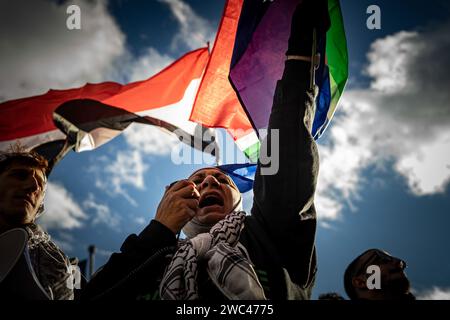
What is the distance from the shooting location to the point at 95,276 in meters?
1.97

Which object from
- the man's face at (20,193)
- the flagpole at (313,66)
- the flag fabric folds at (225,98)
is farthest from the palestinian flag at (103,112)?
the flagpole at (313,66)

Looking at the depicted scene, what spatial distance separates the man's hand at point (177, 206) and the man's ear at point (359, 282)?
1931 mm

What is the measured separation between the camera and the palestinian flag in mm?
6059

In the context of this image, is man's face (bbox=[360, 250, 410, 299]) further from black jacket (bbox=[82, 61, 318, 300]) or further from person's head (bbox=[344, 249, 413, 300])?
black jacket (bbox=[82, 61, 318, 300])

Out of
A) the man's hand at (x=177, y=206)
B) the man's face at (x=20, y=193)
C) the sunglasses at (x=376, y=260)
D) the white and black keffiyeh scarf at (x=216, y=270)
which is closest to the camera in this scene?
the white and black keffiyeh scarf at (x=216, y=270)

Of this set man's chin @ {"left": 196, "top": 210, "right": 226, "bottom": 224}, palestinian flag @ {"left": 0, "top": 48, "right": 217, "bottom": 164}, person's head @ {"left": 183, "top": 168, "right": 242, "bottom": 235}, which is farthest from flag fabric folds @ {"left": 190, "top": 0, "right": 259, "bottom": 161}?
man's chin @ {"left": 196, "top": 210, "right": 226, "bottom": 224}

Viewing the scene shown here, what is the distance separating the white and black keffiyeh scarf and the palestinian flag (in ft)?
13.4

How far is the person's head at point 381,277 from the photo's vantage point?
3.11 meters

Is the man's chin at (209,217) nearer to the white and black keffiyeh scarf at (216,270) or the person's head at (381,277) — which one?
the white and black keffiyeh scarf at (216,270)

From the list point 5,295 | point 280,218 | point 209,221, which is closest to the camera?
point 5,295

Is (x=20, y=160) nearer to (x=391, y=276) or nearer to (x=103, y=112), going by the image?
(x=391, y=276)
